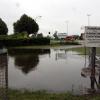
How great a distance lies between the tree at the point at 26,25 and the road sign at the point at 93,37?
63335mm

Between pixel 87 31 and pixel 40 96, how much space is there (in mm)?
2584

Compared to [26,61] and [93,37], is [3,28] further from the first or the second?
[93,37]

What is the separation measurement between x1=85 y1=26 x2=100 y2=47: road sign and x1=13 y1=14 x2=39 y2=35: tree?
6333cm

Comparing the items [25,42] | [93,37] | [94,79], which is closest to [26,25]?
[25,42]

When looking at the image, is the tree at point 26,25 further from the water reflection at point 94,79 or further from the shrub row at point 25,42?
the water reflection at point 94,79

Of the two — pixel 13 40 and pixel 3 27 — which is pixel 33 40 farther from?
pixel 3 27

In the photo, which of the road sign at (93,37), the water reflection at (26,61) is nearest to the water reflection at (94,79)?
the road sign at (93,37)

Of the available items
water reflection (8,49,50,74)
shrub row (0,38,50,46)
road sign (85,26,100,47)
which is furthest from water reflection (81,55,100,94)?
shrub row (0,38,50,46)

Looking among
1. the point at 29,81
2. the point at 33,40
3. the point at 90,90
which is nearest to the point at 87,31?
the point at 90,90

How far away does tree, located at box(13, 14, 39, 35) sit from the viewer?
7206 cm

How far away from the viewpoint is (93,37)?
8984 millimetres

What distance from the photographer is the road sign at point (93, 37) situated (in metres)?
8.94

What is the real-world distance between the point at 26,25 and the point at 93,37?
209 ft

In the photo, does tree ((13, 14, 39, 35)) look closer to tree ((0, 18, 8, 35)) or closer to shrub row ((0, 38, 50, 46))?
tree ((0, 18, 8, 35))
